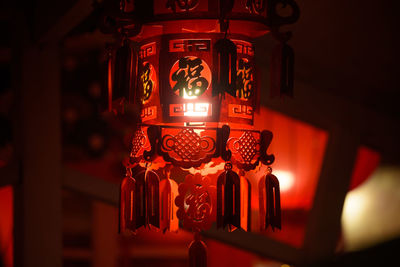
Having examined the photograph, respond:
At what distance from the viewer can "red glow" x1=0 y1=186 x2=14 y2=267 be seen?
10.2 ft

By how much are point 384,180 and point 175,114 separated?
223 cm

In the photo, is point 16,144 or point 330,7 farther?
point 16,144

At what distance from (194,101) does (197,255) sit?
560 millimetres

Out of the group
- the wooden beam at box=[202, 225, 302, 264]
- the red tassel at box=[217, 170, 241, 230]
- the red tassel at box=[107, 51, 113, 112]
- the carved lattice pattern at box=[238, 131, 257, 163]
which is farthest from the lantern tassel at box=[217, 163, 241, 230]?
the wooden beam at box=[202, 225, 302, 264]

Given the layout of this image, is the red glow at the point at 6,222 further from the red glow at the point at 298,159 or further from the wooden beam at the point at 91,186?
the red glow at the point at 298,159

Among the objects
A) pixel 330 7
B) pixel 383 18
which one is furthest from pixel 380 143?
pixel 330 7

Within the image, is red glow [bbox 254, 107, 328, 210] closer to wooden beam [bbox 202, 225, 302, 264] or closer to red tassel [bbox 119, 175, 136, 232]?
wooden beam [bbox 202, 225, 302, 264]

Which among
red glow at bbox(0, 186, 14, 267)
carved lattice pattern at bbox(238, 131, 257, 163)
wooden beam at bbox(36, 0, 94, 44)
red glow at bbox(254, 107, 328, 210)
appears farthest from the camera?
red glow at bbox(254, 107, 328, 210)

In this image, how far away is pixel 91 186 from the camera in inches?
102

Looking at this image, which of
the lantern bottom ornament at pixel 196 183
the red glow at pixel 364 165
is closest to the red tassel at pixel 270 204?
the lantern bottom ornament at pixel 196 183

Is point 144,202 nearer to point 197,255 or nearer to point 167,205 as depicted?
point 167,205

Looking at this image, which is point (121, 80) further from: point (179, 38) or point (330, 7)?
point (330, 7)

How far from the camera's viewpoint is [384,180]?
9.86 feet

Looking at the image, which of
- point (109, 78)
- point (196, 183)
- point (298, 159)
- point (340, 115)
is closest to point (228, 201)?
point (196, 183)
